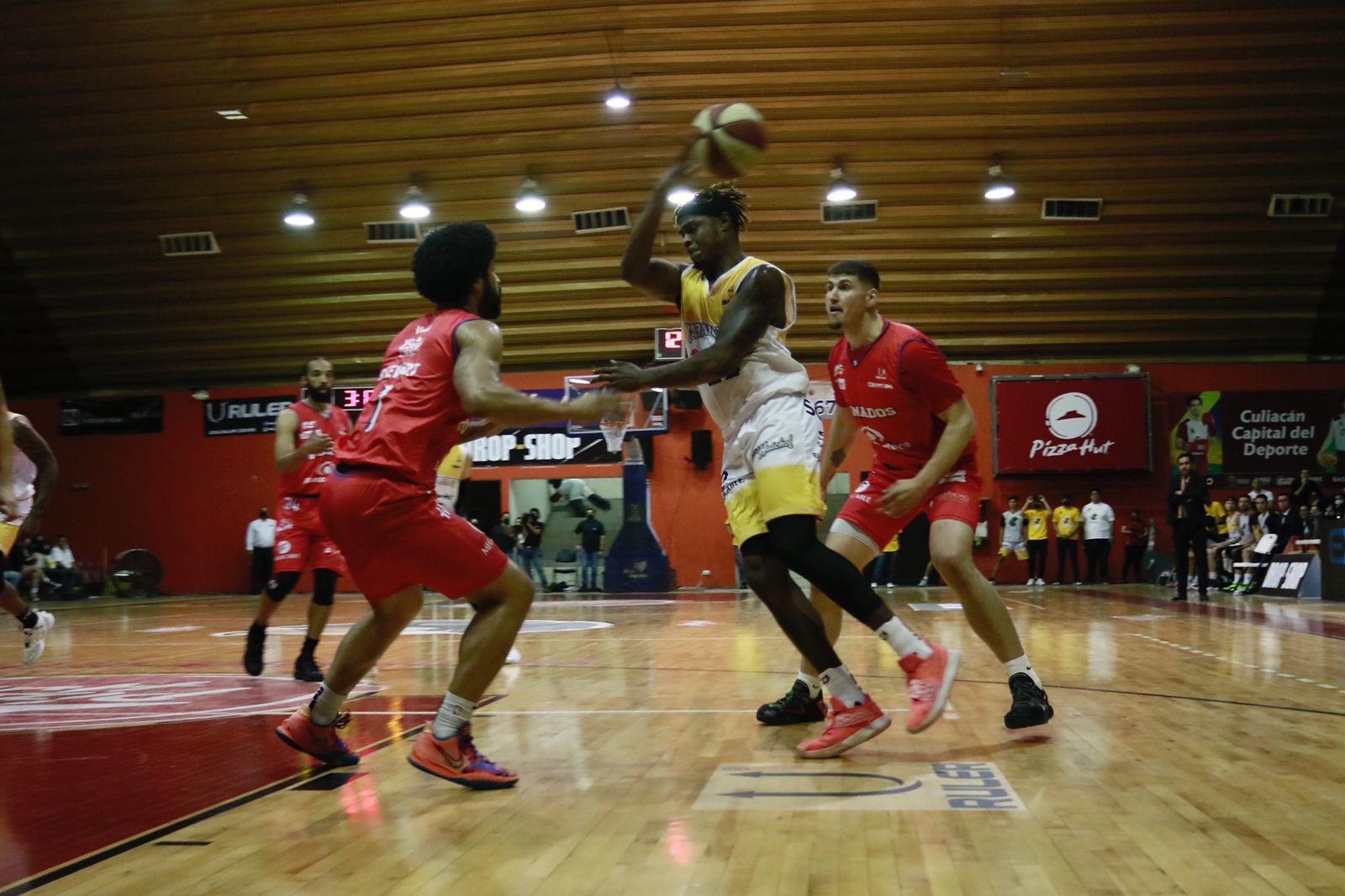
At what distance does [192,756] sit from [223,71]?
14.2 meters

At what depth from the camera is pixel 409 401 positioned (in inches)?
140

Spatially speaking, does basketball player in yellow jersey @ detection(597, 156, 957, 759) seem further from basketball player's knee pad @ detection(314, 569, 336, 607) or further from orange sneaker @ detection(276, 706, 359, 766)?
basketball player's knee pad @ detection(314, 569, 336, 607)

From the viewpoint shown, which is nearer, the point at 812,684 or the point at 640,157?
the point at 812,684

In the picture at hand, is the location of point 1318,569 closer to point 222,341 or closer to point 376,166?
point 376,166

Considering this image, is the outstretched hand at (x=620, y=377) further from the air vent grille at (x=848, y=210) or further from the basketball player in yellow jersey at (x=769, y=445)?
the air vent grille at (x=848, y=210)

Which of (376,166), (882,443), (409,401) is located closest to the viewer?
(409,401)

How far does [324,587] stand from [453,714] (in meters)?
3.32

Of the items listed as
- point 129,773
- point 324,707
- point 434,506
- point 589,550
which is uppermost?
point 434,506

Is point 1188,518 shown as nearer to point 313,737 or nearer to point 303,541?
point 303,541

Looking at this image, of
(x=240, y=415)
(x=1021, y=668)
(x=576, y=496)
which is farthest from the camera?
(x=240, y=415)

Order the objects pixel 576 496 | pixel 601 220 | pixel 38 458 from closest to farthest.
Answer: pixel 38 458 → pixel 601 220 → pixel 576 496

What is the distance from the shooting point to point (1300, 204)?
17375 mm

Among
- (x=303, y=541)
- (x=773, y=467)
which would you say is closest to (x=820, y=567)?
(x=773, y=467)

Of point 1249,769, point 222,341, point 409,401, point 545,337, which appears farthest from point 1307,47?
point 222,341
